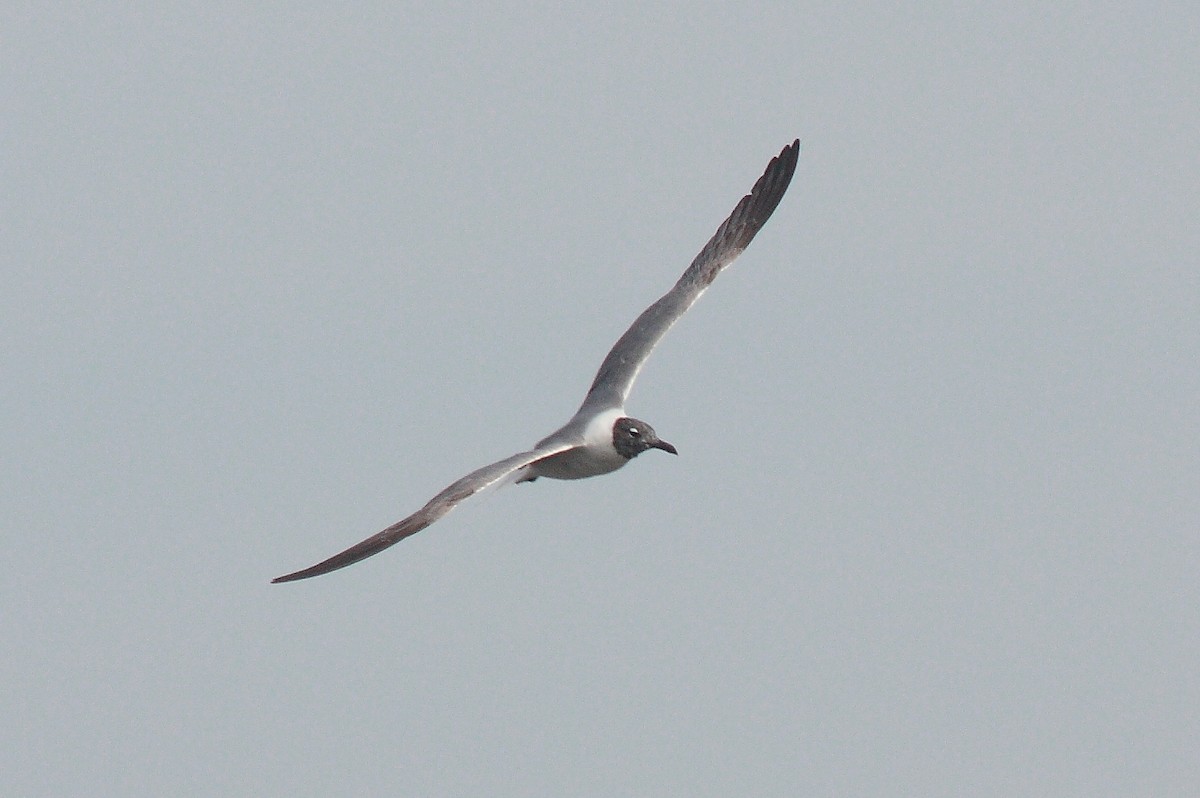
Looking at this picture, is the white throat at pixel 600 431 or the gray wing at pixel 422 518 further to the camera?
the white throat at pixel 600 431

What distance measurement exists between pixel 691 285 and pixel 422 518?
32.7ft

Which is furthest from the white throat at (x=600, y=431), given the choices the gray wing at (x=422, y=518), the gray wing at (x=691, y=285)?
the gray wing at (x=422, y=518)

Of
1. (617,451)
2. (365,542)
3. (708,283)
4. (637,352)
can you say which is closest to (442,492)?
(365,542)

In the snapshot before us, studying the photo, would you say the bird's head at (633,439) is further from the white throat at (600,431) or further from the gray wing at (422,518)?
the gray wing at (422,518)

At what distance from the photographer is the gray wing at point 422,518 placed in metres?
21.5

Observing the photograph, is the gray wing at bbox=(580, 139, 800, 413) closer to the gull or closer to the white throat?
the gull

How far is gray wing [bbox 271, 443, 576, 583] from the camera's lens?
21.5 meters

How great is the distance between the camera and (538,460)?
2498 cm

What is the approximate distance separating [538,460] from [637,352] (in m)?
4.73

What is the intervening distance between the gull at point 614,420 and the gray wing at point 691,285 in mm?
14

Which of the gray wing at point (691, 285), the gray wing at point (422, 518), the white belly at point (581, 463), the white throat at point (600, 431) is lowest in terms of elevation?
the gray wing at point (422, 518)

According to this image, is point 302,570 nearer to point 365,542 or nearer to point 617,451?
point 365,542

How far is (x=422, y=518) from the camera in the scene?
22.1 meters

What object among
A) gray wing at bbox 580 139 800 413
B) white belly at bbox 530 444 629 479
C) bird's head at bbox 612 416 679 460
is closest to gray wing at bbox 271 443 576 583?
white belly at bbox 530 444 629 479
